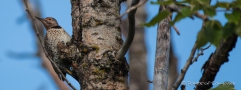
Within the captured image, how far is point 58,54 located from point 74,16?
409 mm

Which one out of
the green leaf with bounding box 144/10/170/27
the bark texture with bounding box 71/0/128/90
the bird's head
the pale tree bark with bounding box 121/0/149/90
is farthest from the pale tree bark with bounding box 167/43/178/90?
the green leaf with bounding box 144/10/170/27

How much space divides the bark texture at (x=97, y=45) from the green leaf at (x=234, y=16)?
1.49m

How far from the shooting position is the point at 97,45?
3523 mm

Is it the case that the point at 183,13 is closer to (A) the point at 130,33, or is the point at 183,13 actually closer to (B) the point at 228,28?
(B) the point at 228,28

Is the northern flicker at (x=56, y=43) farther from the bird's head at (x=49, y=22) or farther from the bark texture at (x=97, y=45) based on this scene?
the bark texture at (x=97, y=45)

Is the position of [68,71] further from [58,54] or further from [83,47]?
[83,47]

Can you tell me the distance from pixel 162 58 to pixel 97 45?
0.52 metres

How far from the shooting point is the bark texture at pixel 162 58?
11.0 feet

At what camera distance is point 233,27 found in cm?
206

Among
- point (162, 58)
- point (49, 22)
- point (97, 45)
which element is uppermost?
point (49, 22)

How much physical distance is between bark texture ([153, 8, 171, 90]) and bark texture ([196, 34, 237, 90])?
600 millimetres

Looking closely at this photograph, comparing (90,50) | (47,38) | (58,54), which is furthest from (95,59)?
(47,38)

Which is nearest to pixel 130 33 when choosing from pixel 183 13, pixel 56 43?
pixel 183 13

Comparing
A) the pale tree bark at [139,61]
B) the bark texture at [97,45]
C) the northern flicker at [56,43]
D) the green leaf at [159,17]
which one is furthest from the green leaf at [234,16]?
the pale tree bark at [139,61]
